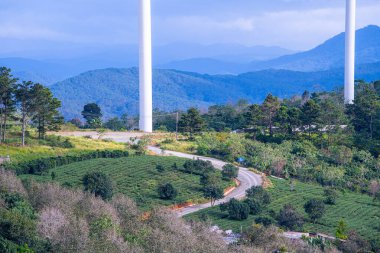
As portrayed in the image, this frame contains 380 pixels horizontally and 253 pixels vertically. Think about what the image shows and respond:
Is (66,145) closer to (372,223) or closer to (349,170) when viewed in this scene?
(349,170)

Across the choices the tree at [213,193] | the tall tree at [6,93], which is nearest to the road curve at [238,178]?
the tree at [213,193]

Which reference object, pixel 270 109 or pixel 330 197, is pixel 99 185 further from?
pixel 270 109

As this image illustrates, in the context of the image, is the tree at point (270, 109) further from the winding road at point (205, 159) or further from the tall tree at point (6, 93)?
the tall tree at point (6, 93)

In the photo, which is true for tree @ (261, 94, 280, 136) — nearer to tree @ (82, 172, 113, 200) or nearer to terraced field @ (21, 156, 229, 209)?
terraced field @ (21, 156, 229, 209)

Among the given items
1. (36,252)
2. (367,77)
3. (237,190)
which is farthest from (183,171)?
(367,77)

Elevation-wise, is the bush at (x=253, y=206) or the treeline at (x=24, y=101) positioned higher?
the treeline at (x=24, y=101)

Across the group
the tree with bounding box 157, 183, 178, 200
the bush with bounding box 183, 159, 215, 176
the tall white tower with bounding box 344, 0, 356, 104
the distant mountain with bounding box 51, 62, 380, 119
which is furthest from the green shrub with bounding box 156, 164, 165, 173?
the distant mountain with bounding box 51, 62, 380, 119

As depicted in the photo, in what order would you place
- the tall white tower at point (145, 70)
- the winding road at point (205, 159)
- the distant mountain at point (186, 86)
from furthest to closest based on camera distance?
1. the distant mountain at point (186, 86)
2. the tall white tower at point (145, 70)
3. the winding road at point (205, 159)
